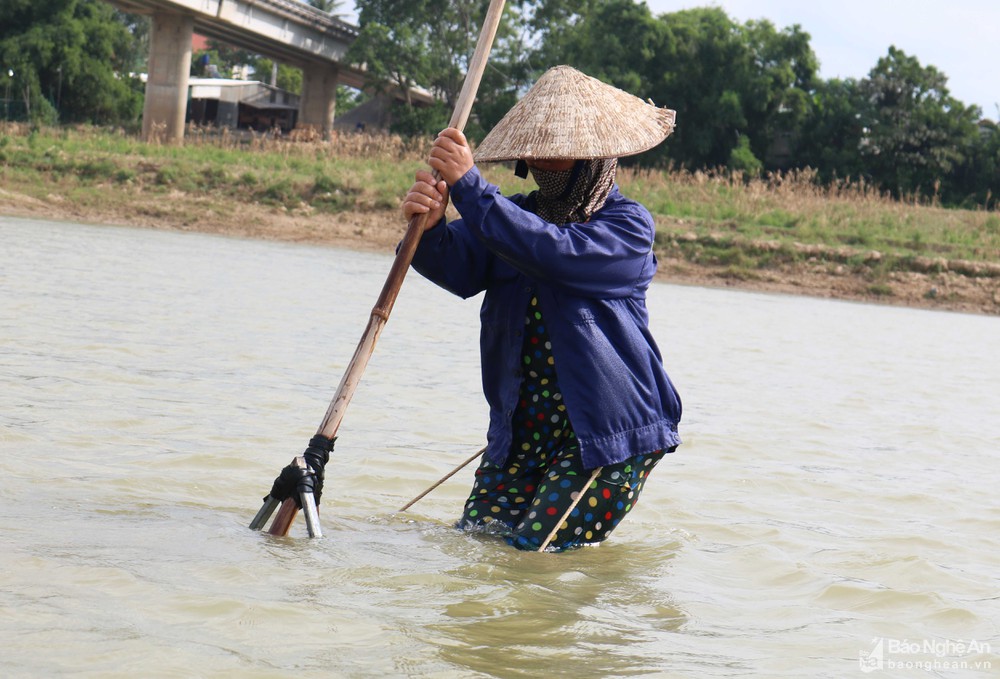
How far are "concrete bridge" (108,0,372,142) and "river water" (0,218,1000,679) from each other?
71.5 ft

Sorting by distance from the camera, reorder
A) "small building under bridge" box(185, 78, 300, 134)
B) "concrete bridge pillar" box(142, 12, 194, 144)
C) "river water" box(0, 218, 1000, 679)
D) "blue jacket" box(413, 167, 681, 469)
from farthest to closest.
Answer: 1. "small building under bridge" box(185, 78, 300, 134)
2. "concrete bridge pillar" box(142, 12, 194, 144)
3. "blue jacket" box(413, 167, 681, 469)
4. "river water" box(0, 218, 1000, 679)

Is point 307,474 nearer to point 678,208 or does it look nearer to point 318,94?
point 678,208

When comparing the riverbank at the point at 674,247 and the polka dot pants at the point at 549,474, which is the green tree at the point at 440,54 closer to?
the riverbank at the point at 674,247

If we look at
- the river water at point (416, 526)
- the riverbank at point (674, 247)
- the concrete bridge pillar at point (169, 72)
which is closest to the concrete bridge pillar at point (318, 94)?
the concrete bridge pillar at point (169, 72)

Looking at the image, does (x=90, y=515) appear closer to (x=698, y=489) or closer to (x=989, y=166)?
(x=698, y=489)

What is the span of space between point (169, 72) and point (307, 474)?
3210cm

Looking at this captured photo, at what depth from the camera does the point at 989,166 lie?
34875 mm

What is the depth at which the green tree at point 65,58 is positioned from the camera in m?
40.2

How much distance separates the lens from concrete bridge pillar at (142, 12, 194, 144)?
33.2 meters

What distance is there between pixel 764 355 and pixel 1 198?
12.3 m

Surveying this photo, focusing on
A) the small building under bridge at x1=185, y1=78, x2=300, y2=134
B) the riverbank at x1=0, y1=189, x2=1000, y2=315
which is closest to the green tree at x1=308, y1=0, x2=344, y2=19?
the small building under bridge at x1=185, y1=78, x2=300, y2=134

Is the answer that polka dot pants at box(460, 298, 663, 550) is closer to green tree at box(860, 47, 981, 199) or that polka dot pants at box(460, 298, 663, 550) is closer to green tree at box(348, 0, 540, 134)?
green tree at box(860, 47, 981, 199)

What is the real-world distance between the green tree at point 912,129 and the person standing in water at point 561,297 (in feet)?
107

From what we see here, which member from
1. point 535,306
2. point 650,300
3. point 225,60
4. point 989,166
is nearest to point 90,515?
point 535,306
